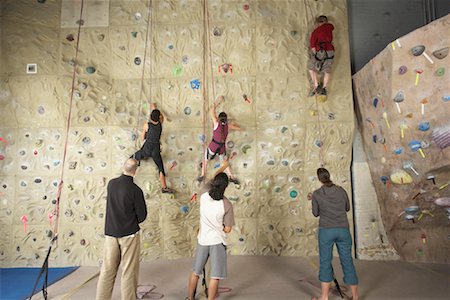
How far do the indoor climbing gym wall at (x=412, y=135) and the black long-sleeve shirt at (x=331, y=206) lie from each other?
117cm

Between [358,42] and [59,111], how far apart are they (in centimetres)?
439

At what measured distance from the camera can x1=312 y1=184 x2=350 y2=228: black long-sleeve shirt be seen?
2705 mm

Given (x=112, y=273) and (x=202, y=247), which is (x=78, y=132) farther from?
(x=202, y=247)

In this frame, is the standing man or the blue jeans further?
the blue jeans

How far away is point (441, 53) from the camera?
2785 mm

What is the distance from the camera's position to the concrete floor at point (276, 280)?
299cm

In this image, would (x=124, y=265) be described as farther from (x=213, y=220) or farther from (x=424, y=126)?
(x=424, y=126)

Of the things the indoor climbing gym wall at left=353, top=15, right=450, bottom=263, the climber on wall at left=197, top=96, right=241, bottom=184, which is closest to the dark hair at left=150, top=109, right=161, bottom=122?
the climber on wall at left=197, top=96, right=241, bottom=184

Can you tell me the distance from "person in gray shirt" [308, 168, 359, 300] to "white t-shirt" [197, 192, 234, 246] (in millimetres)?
856

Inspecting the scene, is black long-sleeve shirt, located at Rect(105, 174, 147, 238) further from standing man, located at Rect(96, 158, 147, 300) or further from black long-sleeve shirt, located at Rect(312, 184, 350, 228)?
black long-sleeve shirt, located at Rect(312, 184, 350, 228)

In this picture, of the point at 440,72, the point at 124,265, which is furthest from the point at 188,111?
the point at 440,72

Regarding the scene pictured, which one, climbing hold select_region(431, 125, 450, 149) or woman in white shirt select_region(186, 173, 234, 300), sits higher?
climbing hold select_region(431, 125, 450, 149)

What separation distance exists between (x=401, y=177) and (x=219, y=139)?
218 cm

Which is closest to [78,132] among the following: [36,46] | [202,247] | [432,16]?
[36,46]
